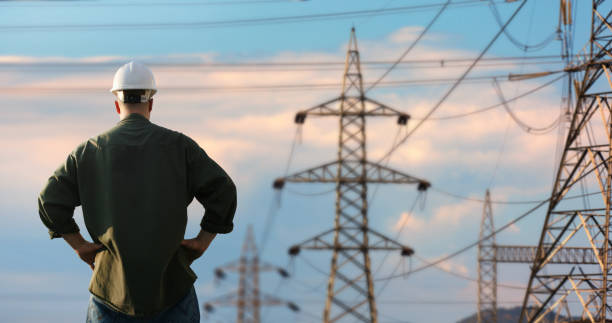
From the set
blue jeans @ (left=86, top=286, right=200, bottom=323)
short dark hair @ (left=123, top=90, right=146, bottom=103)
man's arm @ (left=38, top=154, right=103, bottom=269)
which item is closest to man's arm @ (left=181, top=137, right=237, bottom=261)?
blue jeans @ (left=86, top=286, right=200, bottom=323)

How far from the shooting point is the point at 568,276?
30484mm

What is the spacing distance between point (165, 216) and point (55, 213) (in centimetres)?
64

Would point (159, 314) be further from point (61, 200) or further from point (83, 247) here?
point (61, 200)

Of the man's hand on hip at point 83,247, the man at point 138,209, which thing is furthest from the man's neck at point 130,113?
the man's hand on hip at point 83,247

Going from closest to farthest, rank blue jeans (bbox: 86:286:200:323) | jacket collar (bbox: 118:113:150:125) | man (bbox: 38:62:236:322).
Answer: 1. man (bbox: 38:62:236:322)
2. blue jeans (bbox: 86:286:200:323)
3. jacket collar (bbox: 118:113:150:125)

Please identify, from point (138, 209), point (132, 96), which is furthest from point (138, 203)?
point (132, 96)

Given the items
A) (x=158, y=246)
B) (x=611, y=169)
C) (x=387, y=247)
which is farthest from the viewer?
(x=387, y=247)

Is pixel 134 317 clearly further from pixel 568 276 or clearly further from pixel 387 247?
pixel 387 247

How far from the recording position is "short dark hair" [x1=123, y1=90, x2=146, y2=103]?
5.35 meters

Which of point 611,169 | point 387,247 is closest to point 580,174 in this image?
point 611,169

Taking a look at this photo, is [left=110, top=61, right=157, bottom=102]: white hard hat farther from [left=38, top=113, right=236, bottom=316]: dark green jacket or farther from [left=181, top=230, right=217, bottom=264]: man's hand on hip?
[left=181, top=230, right=217, bottom=264]: man's hand on hip

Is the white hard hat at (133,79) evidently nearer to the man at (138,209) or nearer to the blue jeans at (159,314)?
the man at (138,209)

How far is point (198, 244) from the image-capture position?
5207 mm

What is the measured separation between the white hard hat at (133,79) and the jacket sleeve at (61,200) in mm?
467
